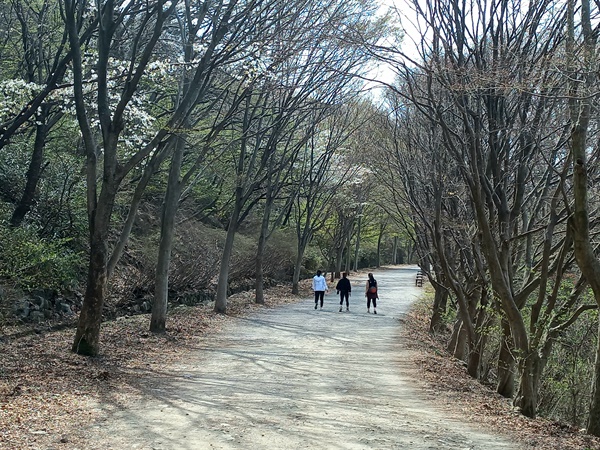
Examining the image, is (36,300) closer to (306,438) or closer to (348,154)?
(306,438)

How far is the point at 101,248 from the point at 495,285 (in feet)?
21.1

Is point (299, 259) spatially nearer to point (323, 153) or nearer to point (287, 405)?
point (323, 153)

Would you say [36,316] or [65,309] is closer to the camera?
[36,316]

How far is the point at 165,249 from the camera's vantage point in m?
15.5

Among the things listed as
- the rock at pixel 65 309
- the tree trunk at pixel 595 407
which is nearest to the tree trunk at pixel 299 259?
the rock at pixel 65 309

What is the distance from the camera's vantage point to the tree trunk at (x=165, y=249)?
1477 centimetres

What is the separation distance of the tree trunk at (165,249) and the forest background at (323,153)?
49 millimetres

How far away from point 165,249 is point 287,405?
8.12 meters

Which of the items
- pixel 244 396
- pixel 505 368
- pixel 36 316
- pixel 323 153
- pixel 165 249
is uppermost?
pixel 323 153

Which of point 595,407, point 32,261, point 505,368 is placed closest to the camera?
point 595,407

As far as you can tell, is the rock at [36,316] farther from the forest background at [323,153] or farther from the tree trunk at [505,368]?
the tree trunk at [505,368]

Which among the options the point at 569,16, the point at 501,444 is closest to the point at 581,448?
the point at 501,444

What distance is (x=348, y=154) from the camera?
94.9ft

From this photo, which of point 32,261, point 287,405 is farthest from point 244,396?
point 32,261
